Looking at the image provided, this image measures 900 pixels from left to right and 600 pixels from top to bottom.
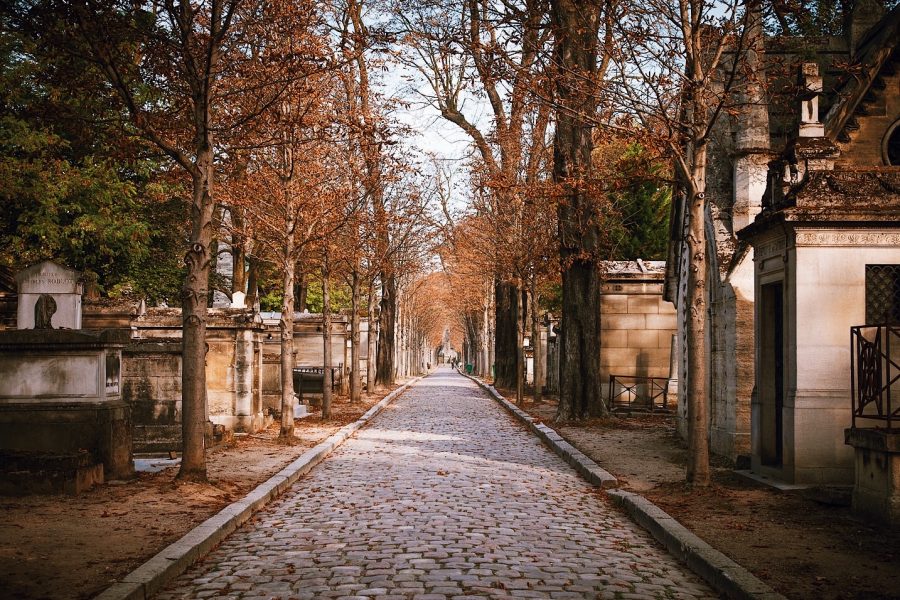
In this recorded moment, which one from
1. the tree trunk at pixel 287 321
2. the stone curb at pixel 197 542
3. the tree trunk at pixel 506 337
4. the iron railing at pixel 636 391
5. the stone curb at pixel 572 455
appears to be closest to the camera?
the stone curb at pixel 197 542

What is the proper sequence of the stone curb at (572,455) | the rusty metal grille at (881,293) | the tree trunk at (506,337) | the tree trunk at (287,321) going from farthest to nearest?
the tree trunk at (506,337) < the tree trunk at (287,321) < the stone curb at (572,455) < the rusty metal grille at (881,293)

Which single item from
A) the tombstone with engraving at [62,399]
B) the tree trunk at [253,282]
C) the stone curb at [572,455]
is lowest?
the stone curb at [572,455]

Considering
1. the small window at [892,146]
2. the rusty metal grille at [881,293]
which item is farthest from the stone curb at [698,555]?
the small window at [892,146]

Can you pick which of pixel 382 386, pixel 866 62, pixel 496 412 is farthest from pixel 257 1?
pixel 382 386

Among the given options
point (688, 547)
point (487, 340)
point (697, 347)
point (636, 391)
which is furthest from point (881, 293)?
point (487, 340)

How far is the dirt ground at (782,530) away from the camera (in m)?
6.46

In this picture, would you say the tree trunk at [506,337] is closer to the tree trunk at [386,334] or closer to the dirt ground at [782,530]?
the tree trunk at [386,334]

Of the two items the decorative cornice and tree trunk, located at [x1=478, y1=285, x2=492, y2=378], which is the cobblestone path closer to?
the decorative cornice

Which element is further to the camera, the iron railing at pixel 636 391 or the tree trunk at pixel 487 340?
the tree trunk at pixel 487 340

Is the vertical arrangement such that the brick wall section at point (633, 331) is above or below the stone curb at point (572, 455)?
above

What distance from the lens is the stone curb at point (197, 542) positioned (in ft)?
19.9

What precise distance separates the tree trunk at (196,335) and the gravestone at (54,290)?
15.1 feet

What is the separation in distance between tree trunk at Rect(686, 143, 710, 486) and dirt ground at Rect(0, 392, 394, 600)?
520 centimetres

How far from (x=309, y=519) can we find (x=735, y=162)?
916 cm
